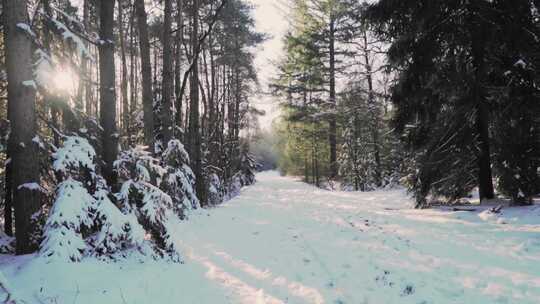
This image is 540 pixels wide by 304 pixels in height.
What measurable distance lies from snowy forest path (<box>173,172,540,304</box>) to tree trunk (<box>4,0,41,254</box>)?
206 centimetres

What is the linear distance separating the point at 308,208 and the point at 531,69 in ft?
20.2

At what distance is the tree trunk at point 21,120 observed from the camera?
3758 millimetres

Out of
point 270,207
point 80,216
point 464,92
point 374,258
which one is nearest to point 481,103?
point 464,92

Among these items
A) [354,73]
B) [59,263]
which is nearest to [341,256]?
[59,263]

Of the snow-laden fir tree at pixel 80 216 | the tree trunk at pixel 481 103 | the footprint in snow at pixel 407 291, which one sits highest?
the tree trunk at pixel 481 103

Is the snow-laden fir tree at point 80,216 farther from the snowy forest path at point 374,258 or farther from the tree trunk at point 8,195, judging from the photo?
the snowy forest path at point 374,258

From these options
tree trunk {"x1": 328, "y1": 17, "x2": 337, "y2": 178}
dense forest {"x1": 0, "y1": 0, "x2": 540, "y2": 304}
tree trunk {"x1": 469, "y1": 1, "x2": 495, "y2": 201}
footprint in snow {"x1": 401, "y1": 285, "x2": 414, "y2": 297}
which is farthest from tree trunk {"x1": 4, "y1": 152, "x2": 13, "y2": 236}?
tree trunk {"x1": 328, "y1": 17, "x2": 337, "y2": 178}

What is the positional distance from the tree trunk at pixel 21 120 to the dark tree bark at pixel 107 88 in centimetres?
107

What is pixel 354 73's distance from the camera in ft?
63.2

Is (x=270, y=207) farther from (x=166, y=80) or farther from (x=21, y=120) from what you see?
(x=21, y=120)

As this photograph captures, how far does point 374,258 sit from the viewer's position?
4.79 meters

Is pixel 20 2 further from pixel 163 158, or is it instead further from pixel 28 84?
pixel 163 158

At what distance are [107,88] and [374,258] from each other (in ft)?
15.5

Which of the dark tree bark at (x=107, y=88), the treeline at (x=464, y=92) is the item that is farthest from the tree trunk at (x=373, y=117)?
the dark tree bark at (x=107, y=88)
